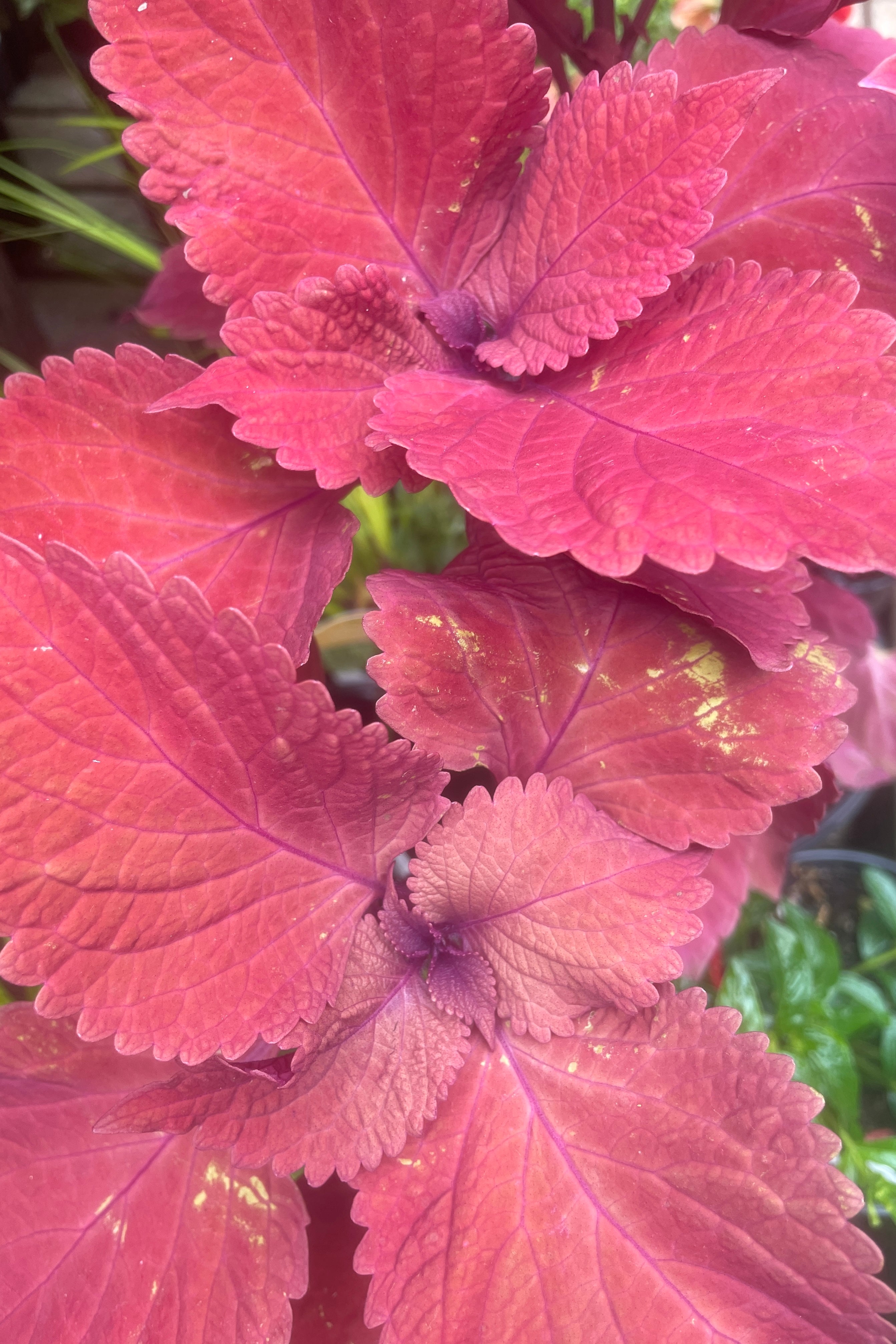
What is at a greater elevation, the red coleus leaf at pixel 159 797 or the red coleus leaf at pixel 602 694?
the red coleus leaf at pixel 159 797

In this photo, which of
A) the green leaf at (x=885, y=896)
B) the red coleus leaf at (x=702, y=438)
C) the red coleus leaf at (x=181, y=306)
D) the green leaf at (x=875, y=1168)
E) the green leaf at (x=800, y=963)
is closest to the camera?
the red coleus leaf at (x=702, y=438)

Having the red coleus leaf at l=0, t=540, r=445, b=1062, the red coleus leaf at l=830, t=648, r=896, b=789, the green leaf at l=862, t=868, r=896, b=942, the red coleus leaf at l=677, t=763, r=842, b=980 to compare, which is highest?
the red coleus leaf at l=0, t=540, r=445, b=1062

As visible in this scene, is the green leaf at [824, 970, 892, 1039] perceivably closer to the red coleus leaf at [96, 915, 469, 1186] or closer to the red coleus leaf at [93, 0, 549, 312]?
the red coleus leaf at [96, 915, 469, 1186]

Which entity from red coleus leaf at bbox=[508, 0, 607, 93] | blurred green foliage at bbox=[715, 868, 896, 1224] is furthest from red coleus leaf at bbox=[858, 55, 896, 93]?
blurred green foliage at bbox=[715, 868, 896, 1224]

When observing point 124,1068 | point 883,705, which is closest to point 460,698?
point 124,1068

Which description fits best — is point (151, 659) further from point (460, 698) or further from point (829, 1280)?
point (829, 1280)

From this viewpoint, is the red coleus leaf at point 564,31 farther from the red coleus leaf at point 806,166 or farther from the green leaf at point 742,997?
the green leaf at point 742,997

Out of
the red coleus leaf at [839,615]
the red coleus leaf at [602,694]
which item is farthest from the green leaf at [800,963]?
the red coleus leaf at [602,694]

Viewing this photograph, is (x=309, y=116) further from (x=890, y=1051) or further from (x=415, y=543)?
(x=890, y=1051)
